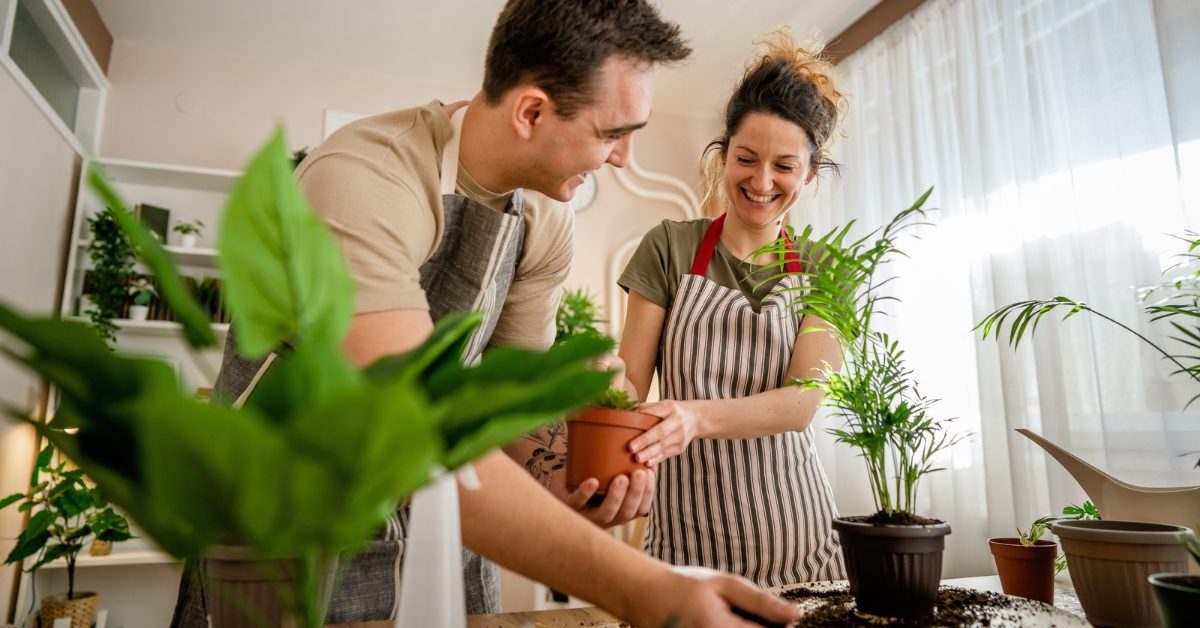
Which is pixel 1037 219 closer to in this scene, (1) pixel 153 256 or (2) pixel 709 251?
(2) pixel 709 251

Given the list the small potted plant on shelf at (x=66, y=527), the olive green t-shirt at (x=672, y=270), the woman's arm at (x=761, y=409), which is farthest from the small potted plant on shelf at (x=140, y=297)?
the woman's arm at (x=761, y=409)

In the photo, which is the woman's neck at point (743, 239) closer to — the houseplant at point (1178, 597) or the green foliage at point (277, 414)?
the houseplant at point (1178, 597)

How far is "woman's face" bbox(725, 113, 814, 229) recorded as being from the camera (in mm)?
1588

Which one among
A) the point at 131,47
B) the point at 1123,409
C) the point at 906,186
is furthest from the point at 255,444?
the point at 131,47

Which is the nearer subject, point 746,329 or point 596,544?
point 596,544

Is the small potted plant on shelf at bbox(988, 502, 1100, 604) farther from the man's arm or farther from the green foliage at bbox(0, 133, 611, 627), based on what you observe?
the green foliage at bbox(0, 133, 611, 627)

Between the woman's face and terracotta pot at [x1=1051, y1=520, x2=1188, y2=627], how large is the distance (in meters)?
0.95

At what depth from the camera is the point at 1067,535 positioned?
853mm

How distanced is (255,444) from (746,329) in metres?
1.36

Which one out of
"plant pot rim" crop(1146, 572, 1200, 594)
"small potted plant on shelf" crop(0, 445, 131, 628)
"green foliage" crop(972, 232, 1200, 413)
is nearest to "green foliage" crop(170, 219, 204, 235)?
"small potted plant on shelf" crop(0, 445, 131, 628)

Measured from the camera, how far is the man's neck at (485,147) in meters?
1.19

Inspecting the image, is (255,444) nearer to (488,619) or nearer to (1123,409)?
(488,619)

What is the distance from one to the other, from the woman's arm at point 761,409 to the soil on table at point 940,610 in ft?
1.01

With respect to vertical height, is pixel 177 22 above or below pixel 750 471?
above
